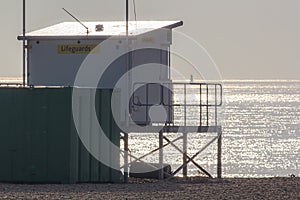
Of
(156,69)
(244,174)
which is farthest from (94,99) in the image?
(244,174)

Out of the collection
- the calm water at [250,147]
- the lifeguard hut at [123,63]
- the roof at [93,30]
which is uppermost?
the roof at [93,30]

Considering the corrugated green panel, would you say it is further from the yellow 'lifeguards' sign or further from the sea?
the sea

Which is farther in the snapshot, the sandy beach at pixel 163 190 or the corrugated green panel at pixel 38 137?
the corrugated green panel at pixel 38 137

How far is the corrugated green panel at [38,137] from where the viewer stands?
93.9ft

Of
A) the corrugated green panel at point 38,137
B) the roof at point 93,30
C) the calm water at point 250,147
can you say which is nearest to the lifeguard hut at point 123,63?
the roof at point 93,30

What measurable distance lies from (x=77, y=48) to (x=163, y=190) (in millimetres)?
5314

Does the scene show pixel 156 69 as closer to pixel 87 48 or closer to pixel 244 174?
pixel 87 48

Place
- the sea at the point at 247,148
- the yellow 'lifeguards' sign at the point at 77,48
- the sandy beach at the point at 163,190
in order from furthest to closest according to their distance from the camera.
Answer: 1. the sea at the point at 247,148
2. the yellow 'lifeguards' sign at the point at 77,48
3. the sandy beach at the point at 163,190

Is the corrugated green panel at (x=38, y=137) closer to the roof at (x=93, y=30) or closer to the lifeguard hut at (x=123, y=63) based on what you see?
the lifeguard hut at (x=123, y=63)

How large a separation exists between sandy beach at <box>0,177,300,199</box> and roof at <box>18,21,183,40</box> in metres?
3.89

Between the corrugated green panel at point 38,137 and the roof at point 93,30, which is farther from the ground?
the roof at point 93,30

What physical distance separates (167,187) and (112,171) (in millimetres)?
2004

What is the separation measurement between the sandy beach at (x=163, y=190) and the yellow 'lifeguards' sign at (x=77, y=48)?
3.56 meters

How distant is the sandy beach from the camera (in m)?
26.0
